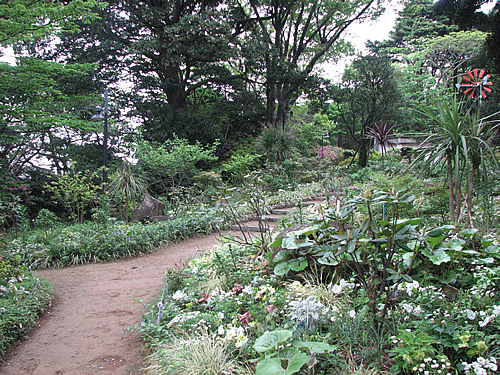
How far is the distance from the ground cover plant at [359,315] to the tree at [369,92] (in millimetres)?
11744

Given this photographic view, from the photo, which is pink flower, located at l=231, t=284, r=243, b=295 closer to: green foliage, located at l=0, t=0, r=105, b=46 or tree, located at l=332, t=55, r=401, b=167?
green foliage, located at l=0, t=0, r=105, b=46

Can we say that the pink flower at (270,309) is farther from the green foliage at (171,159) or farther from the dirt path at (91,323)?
the green foliage at (171,159)

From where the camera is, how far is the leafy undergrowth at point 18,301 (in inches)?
118

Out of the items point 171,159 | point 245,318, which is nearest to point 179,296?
point 245,318

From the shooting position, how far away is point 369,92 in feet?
46.6

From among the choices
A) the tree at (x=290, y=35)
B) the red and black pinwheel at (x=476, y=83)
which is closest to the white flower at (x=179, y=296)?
the red and black pinwheel at (x=476, y=83)

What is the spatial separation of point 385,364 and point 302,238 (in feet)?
4.92

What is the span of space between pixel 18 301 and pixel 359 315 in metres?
3.33

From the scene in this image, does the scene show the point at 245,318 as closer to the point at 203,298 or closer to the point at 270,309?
the point at 270,309

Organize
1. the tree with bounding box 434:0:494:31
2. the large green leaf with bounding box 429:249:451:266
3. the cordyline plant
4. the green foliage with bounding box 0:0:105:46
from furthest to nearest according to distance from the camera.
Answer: the tree with bounding box 434:0:494:31
the green foliage with bounding box 0:0:105:46
the cordyline plant
the large green leaf with bounding box 429:249:451:266

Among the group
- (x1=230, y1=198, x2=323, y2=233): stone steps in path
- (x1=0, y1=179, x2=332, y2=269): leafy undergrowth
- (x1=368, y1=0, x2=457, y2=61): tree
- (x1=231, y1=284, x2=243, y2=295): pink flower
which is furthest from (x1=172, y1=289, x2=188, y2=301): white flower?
(x1=368, y1=0, x2=457, y2=61): tree

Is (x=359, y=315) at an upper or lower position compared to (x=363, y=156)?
lower

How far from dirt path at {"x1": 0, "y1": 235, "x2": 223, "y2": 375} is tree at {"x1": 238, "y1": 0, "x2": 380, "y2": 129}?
416 inches

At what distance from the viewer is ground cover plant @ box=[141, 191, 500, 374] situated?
1763mm
